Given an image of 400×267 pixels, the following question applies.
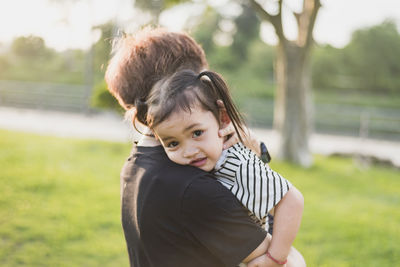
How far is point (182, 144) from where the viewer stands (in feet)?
4.22

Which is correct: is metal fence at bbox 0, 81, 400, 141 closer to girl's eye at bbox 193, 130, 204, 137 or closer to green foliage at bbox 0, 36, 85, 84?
green foliage at bbox 0, 36, 85, 84

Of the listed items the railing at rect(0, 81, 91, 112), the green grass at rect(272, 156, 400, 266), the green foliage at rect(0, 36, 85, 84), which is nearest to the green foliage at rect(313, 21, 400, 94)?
the railing at rect(0, 81, 91, 112)

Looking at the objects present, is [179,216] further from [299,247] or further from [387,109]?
[387,109]

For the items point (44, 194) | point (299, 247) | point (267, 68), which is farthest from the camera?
point (267, 68)

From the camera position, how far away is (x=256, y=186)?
1.20 m

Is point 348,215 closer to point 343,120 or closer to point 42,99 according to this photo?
point 343,120

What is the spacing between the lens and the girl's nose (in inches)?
49.3

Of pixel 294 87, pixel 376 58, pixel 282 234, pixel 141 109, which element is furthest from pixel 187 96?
pixel 376 58

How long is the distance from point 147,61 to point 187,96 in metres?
0.26

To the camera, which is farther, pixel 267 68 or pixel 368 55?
pixel 267 68

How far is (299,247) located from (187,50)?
9.66 ft

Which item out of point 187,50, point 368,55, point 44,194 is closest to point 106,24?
point 368,55

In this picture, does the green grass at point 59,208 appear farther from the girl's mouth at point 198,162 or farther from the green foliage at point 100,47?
the green foliage at point 100,47

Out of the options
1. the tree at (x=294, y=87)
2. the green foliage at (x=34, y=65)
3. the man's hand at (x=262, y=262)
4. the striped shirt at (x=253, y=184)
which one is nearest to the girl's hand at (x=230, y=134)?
the striped shirt at (x=253, y=184)
